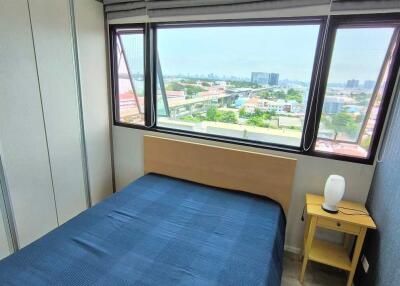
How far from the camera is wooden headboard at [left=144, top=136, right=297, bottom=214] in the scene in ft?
6.82

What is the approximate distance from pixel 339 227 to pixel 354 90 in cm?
105

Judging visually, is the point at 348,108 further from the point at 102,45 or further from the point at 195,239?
the point at 102,45

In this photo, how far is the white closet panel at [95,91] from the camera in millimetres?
2299

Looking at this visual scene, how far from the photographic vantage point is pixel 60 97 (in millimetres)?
2166

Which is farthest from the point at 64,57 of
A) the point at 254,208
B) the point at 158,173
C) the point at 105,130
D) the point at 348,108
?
the point at 348,108

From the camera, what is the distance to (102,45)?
2.52 m

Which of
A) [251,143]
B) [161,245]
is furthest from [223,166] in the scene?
[161,245]

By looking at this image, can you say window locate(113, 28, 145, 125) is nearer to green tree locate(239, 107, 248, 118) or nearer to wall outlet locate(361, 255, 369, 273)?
green tree locate(239, 107, 248, 118)

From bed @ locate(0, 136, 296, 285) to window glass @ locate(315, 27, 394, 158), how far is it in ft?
2.55

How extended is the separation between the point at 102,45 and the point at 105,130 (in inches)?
35.9

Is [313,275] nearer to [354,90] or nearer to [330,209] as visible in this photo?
[330,209]

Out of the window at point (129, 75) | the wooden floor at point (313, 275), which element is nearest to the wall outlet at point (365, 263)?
the wooden floor at point (313, 275)

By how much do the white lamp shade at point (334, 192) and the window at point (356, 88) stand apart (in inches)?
11.6

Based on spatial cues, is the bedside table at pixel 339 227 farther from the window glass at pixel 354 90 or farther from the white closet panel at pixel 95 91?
the white closet panel at pixel 95 91
